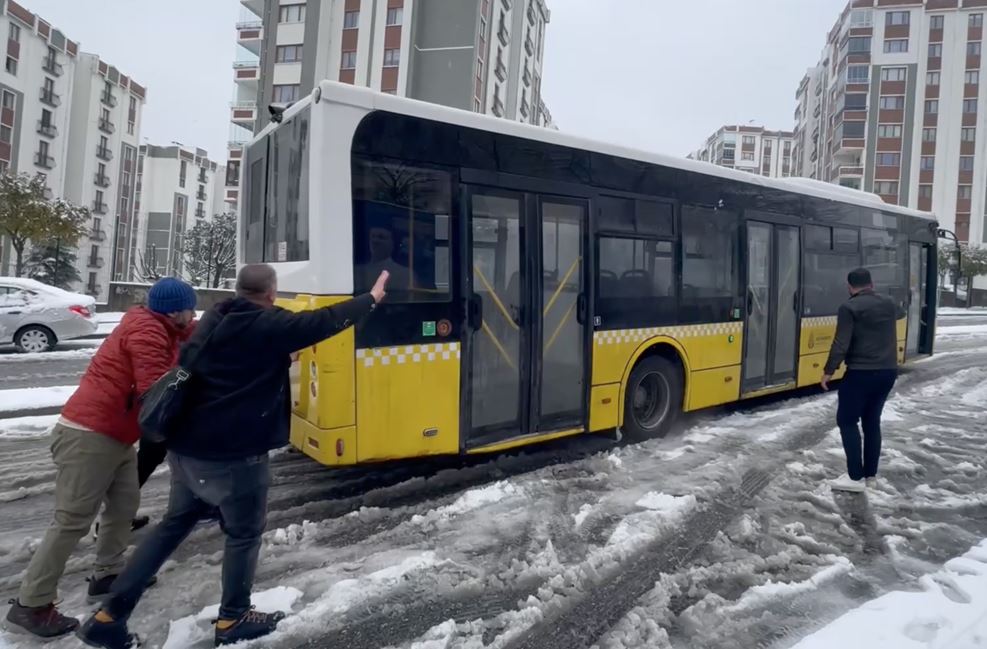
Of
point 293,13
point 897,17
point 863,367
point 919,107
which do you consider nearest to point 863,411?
point 863,367

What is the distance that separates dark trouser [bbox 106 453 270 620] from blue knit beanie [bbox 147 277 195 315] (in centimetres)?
81

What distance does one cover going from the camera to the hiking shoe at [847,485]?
5.74 m

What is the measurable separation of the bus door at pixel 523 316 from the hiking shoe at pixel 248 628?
2504 millimetres

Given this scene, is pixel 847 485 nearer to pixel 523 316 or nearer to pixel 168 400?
pixel 523 316

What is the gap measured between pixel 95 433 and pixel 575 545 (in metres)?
3.04

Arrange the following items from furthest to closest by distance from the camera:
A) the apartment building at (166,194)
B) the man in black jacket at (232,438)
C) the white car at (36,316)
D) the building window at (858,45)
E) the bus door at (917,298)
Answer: the apartment building at (166,194), the building window at (858,45), the white car at (36,316), the bus door at (917,298), the man in black jacket at (232,438)

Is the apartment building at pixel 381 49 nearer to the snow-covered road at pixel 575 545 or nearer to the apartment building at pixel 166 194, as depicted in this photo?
the snow-covered road at pixel 575 545

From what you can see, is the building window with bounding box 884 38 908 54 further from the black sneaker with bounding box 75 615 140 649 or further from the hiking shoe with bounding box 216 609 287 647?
the black sneaker with bounding box 75 615 140 649

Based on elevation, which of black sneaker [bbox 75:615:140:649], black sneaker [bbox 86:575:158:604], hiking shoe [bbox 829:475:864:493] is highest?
hiking shoe [bbox 829:475:864:493]

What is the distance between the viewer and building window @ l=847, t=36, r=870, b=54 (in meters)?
63.8

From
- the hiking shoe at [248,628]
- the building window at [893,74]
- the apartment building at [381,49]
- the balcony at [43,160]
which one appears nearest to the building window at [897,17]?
the building window at [893,74]

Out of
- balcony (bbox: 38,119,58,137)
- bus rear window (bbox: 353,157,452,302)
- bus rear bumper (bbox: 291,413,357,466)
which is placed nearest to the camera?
bus rear bumper (bbox: 291,413,357,466)

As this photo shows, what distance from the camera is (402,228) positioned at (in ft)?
17.2

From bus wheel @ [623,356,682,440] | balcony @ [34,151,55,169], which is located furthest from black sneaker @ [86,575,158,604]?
balcony @ [34,151,55,169]
